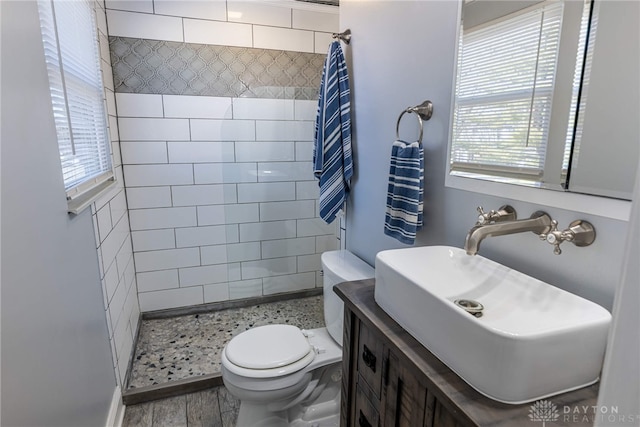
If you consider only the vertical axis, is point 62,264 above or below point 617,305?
below

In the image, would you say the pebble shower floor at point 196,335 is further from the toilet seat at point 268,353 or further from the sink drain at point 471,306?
the sink drain at point 471,306

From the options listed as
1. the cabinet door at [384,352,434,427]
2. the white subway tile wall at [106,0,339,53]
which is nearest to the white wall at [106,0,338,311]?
the white subway tile wall at [106,0,339,53]

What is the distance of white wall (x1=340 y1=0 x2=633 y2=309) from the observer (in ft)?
2.59

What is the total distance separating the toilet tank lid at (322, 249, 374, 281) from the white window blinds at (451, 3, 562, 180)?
2.14 feet

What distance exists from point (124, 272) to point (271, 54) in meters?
1.68

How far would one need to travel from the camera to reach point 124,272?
2.07 metres

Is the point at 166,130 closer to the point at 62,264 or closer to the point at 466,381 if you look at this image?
the point at 62,264

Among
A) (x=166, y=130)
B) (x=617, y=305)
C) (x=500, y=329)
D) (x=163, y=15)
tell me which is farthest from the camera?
(x=166, y=130)

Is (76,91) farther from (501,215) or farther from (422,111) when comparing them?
(501,215)

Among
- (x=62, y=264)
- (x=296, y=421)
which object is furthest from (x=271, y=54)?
(x=296, y=421)

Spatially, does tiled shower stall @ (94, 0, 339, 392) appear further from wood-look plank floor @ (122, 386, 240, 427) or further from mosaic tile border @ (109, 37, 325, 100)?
wood-look plank floor @ (122, 386, 240, 427)

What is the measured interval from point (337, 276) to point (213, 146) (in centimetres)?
137

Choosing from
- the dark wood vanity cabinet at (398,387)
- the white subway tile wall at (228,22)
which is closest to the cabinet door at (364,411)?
the dark wood vanity cabinet at (398,387)

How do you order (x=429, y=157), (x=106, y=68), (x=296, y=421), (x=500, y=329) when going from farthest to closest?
(x=106, y=68)
(x=296, y=421)
(x=429, y=157)
(x=500, y=329)
